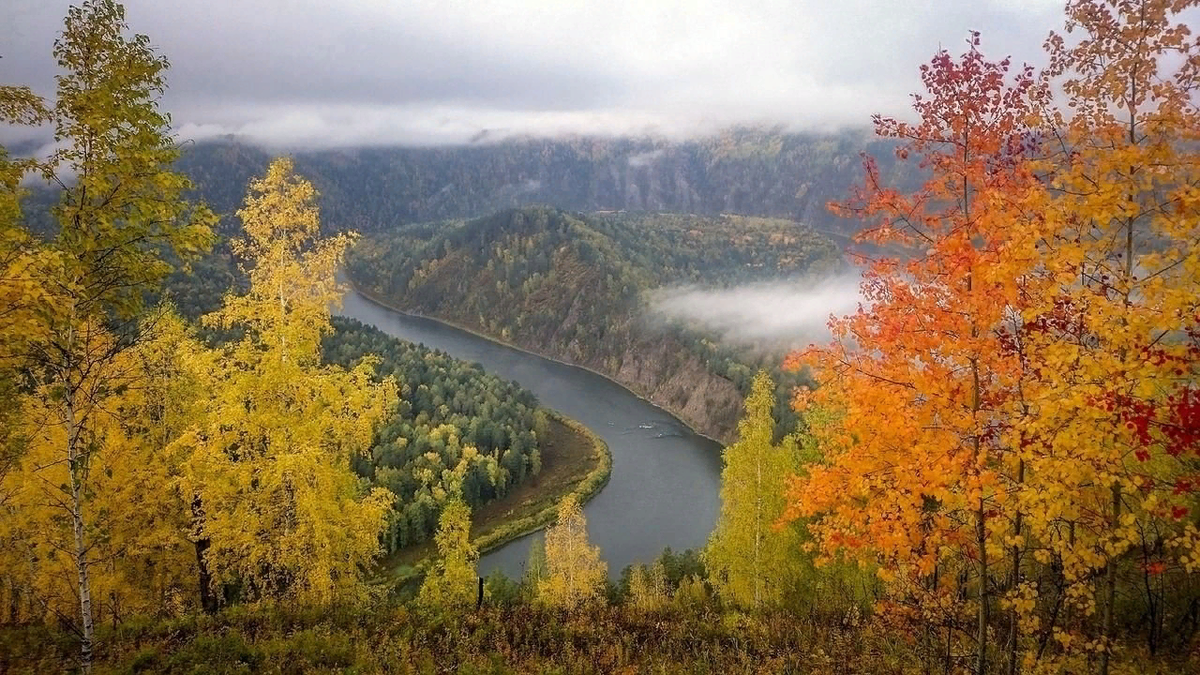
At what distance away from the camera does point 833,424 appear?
46.8ft

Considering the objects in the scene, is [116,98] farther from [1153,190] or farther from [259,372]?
[1153,190]

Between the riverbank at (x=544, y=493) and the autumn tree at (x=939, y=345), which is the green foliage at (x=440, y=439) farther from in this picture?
the autumn tree at (x=939, y=345)

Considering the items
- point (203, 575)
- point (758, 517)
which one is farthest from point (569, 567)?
point (203, 575)

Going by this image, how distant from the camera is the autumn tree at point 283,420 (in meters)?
15.7

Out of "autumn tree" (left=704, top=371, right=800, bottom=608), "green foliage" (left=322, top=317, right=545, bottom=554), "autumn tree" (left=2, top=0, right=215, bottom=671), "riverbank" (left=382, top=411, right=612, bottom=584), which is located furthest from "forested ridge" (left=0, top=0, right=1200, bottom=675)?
"green foliage" (left=322, top=317, right=545, bottom=554)

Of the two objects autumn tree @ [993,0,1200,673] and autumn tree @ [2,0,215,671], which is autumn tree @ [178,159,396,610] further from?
autumn tree @ [993,0,1200,673]

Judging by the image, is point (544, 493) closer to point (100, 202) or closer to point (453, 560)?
point (453, 560)

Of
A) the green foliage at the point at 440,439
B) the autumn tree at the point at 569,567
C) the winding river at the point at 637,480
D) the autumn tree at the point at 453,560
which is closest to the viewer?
the autumn tree at the point at 453,560

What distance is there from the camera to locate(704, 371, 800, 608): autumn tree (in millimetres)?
27250

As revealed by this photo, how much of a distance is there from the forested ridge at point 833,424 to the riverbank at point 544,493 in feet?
154

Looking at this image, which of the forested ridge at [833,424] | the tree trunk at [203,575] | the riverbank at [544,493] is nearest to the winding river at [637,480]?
the riverbank at [544,493]

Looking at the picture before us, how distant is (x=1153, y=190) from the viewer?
8609 mm

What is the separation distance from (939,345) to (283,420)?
14597 millimetres

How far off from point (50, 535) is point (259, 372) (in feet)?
29.5
